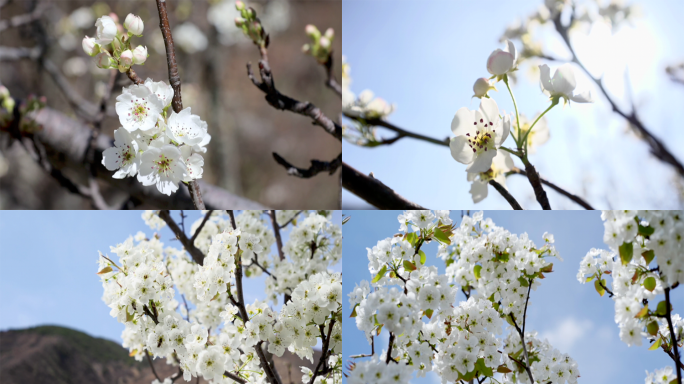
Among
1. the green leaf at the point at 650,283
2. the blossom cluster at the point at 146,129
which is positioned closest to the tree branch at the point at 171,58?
the blossom cluster at the point at 146,129

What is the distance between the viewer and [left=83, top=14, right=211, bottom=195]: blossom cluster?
1.73ft

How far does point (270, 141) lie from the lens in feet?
8.02

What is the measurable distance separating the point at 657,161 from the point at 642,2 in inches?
11.2

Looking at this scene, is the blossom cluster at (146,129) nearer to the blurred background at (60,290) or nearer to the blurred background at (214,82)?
the blurred background at (60,290)

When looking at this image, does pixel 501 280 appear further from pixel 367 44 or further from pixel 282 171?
pixel 282 171

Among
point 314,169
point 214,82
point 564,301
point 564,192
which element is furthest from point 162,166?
point 214,82

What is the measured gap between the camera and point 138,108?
0.54 m

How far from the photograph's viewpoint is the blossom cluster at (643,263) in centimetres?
62

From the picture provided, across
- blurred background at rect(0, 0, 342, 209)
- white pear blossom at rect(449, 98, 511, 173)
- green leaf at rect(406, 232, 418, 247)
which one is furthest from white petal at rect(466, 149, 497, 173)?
blurred background at rect(0, 0, 342, 209)

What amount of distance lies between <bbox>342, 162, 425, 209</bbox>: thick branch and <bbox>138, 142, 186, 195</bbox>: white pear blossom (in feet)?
0.96

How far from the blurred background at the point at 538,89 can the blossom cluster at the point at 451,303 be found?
0.12m

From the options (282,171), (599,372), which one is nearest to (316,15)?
(282,171)

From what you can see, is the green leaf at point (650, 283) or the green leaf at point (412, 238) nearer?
the green leaf at point (650, 283)

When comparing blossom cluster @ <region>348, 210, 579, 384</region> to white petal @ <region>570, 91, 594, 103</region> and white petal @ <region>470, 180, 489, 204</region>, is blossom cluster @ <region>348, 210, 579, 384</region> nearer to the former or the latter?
white petal @ <region>470, 180, 489, 204</region>
